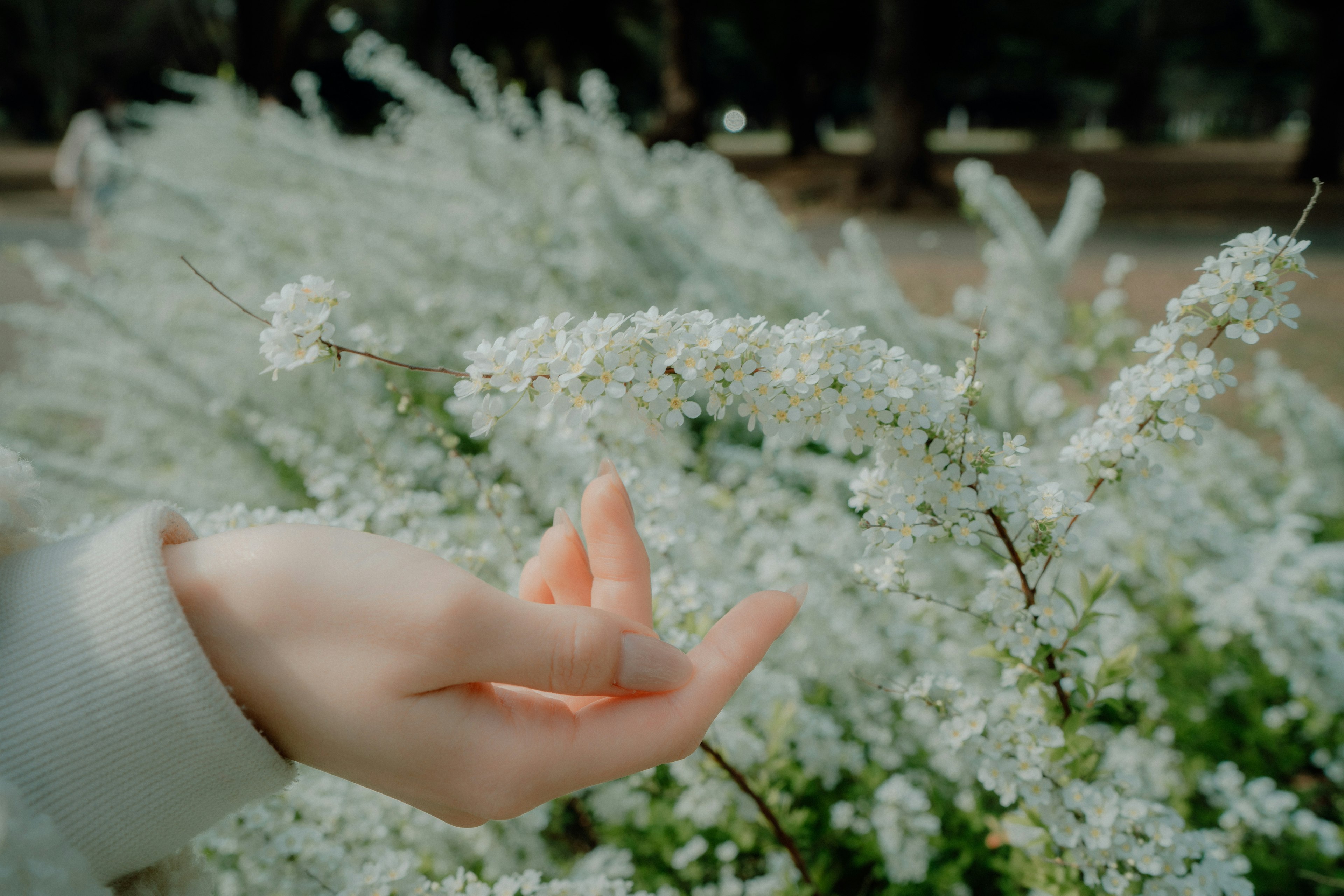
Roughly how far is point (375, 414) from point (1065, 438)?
2.17 meters

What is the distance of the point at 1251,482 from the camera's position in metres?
3.47

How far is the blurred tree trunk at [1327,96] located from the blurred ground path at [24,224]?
19825mm

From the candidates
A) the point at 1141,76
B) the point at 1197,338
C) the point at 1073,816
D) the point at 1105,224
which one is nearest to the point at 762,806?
the point at 1073,816

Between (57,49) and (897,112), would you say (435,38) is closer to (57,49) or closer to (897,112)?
(897,112)

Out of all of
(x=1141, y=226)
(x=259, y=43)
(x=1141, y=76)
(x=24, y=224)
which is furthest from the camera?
(x=1141, y=76)

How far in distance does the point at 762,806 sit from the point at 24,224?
663 inches

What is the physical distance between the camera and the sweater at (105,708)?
904mm

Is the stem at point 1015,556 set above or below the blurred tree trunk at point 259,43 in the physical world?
below

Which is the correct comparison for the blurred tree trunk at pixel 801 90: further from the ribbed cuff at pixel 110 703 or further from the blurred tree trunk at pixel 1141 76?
the ribbed cuff at pixel 110 703

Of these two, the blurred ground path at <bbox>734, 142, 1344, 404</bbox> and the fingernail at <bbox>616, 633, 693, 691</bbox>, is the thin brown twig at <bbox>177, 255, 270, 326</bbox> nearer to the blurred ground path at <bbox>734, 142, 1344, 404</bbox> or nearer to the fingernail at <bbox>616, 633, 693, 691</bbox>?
the fingernail at <bbox>616, 633, 693, 691</bbox>

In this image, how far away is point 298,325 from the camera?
1011mm

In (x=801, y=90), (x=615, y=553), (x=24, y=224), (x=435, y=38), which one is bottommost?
(x=24, y=224)

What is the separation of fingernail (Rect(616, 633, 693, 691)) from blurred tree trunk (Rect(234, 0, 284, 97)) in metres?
17.7

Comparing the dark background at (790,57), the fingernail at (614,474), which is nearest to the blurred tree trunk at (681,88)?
the dark background at (790,57)
